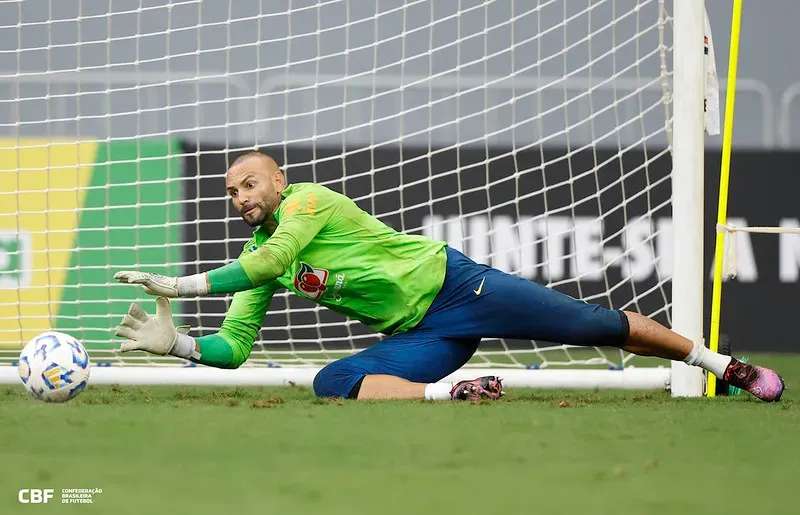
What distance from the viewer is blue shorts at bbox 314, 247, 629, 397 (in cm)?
463

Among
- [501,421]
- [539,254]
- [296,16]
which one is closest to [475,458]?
[501,421]

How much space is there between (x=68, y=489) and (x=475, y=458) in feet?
3.21

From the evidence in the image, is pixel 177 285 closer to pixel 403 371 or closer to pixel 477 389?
pixel 403 371

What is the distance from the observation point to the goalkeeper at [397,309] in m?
4.55

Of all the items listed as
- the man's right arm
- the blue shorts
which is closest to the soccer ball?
the man's right arm

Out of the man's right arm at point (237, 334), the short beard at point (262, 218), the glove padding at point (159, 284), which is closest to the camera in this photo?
the glove padding at point (159, 284)

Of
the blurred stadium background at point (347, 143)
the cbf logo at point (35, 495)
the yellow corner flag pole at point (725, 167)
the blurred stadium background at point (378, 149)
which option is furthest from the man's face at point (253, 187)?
the blurred stadium background at point (347, 143)

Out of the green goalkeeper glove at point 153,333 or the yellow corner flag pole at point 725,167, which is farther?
the yellow corner flag pole at point 725,167

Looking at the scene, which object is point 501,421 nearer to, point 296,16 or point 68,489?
point 68,489

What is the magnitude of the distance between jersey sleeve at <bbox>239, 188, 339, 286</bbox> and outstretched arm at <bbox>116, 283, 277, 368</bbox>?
47cm

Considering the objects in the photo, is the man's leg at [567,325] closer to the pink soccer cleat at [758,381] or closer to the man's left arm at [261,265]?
the pink soccer cleat at [758,381]

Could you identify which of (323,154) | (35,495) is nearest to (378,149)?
(323,154)

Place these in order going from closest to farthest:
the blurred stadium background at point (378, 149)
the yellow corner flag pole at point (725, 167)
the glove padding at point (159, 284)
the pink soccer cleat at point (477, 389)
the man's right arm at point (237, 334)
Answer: the glove padding at point (159, 284) → the pink soccer cleat at point (477, 389) → the man's right arm at point (237, 334) → the yellow corner flag pole at point (725, 167) → the blurred stadium background at point (378, 149)

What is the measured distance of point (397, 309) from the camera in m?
4.76
